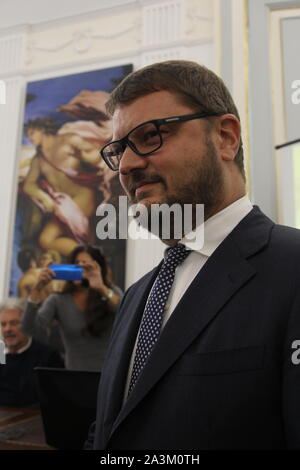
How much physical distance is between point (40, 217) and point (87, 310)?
1.27m

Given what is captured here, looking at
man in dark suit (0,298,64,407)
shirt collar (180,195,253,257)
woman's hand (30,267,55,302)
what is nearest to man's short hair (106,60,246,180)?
shirt collar (180,195,253,257)

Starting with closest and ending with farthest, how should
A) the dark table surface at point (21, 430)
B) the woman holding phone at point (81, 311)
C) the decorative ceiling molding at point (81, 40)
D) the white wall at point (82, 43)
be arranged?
the dark table surface at point (21, 430), the woman holding phone at point (81, 311), the white wall at point (82, 43), the decorative ceiling molding at point (81, 40)

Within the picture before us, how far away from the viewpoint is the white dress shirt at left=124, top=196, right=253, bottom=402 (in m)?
1.05

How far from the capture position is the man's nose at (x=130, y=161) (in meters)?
1.07

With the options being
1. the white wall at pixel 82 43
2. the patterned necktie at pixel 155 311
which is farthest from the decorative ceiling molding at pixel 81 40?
the patterned necktie at pixel 155 311

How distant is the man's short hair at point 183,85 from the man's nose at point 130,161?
143mm

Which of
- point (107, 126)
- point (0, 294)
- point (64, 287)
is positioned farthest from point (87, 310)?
point (107, 126)

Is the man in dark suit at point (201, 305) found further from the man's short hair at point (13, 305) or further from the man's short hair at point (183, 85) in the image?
the man's short hair at point (13, 305)

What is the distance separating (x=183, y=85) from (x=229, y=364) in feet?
2.23

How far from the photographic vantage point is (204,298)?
36.4 inches

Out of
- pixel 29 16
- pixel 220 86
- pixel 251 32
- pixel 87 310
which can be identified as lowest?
pixel 87 310

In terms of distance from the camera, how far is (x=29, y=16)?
4.65m
